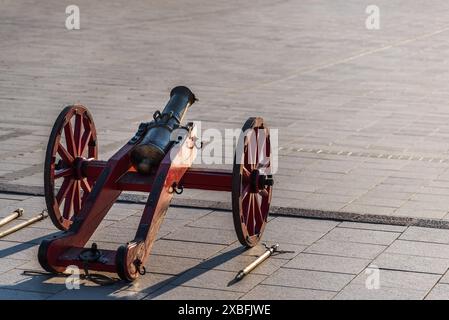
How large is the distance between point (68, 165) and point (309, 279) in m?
2.33

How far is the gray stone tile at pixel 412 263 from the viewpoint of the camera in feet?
30.0

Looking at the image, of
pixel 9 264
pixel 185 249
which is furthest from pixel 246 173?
pixel 9 264

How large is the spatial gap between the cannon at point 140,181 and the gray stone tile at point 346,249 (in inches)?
19.7

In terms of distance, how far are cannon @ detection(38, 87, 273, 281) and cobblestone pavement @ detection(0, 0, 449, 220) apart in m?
1.62

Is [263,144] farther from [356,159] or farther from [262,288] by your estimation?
[356,159]

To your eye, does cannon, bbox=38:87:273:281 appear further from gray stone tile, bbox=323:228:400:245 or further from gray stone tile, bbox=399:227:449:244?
gray stone tile, bbox=399:227:449:244

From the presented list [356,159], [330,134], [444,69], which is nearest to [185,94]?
[356,159]

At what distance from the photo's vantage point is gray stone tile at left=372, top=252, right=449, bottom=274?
9156 mm

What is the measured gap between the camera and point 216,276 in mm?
9031

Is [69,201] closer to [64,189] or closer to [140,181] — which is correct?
[64,189]

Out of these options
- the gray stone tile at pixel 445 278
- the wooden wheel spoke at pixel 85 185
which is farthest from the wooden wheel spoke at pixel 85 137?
the gray stone tile at pixel 445 278

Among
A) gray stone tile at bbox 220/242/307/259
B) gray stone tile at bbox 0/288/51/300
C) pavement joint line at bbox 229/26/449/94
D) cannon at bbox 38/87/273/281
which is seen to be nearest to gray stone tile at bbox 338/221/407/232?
gray stone tile at bbox 220/242/307/259

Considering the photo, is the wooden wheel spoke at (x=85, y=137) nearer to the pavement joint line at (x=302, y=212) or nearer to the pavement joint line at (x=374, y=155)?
the pavement joint line at (x=302, y=212)
